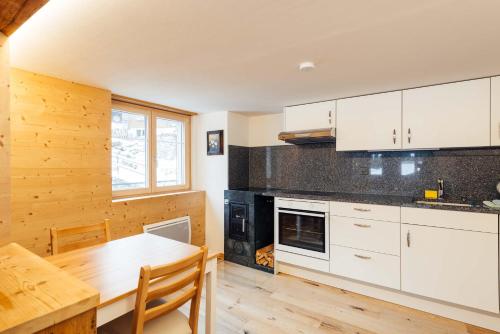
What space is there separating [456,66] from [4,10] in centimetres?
288

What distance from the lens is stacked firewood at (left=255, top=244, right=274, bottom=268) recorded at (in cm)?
321

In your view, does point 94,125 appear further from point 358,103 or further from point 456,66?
point 456,66

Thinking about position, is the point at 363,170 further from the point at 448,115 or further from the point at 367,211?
the point at 448,115

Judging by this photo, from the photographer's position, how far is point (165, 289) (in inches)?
49.2

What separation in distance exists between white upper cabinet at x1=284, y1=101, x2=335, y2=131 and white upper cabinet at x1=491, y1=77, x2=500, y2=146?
54.5 inches

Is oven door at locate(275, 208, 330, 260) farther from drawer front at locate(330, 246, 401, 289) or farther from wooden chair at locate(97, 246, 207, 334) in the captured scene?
wooden chair at locate(97, 246, 207, 334)

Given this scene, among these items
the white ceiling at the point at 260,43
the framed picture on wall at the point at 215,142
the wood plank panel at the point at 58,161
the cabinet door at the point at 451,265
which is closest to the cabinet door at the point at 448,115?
the white ceiling at the point at 260,43

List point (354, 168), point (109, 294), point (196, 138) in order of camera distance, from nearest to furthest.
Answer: point (109, 294) < point (354, 168) < point (196, 138)

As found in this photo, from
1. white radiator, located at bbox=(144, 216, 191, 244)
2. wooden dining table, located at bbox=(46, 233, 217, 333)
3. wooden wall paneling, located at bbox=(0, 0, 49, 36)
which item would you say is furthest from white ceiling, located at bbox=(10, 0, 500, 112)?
white radiator, located at bbox=(144, 216, 191, 244)

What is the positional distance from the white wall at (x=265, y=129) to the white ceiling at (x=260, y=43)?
1.22 m

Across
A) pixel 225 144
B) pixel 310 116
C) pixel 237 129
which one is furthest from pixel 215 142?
pixel 310 116

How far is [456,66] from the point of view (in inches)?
80.4

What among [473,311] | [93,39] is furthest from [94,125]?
[473,311]

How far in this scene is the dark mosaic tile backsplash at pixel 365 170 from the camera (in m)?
2.58
